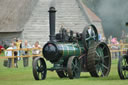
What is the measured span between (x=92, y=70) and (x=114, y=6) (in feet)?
119

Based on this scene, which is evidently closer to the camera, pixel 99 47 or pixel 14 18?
pixel 99 47

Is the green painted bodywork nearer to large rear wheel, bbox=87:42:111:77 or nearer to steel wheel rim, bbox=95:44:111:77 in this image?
large rear wheel, bbox=87:42:111:77

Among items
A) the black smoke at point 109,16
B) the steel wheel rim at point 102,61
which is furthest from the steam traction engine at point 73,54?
the black smoke at point 109,16

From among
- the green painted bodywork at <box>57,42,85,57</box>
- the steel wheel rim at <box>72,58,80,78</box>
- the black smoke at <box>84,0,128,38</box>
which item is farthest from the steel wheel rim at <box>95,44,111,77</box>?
the black smoke at <box>84,0,128,38</box>

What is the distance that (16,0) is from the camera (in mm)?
56281

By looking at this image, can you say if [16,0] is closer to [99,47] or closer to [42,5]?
[42,5]

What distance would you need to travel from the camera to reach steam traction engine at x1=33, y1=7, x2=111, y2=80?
651 inches

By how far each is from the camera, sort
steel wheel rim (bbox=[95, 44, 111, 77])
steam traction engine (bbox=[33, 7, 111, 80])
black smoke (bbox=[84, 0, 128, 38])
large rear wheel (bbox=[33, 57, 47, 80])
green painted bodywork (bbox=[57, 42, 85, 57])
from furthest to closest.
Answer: black smoke (bbox=[84, 0, 128, 38]) < steel wheel rim (bbox=[95, 44, 111, 77]) < green painted bodywork (bbox=[57, 42, 85, 57]) < steam traction engine (bbox=[33, 7, 111, 80]) < large rear wheel (bbox=[33, 57, 47, 80])

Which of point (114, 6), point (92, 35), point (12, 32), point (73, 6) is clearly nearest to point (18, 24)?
point (12, 32)

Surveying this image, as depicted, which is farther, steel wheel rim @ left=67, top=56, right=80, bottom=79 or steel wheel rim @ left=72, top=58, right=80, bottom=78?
steel wheel rim @ left=72, top=58, right=80, bottom=78

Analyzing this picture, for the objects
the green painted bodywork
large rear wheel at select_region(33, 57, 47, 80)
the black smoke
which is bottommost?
large rear wheel at select_region(33, 57, 47, 80)

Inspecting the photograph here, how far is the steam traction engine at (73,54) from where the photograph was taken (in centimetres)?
1655

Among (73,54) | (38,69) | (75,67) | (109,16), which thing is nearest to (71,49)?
(73,54)

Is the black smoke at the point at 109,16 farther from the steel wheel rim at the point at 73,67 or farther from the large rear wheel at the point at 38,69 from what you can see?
the large rear wheel at the point at 38,69
